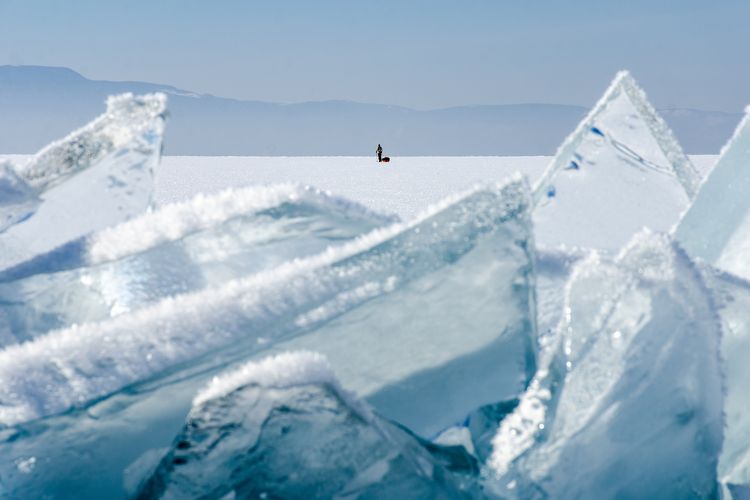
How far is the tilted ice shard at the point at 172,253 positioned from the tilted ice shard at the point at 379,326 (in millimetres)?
127

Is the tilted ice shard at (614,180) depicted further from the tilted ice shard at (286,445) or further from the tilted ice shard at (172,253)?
the tilted ice shard at (286,445)

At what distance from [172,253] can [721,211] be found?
0.58 metres

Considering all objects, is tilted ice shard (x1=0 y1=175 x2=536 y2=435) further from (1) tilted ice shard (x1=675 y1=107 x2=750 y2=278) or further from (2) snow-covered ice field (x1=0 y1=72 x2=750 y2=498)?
(1) tilted ice shard (x1=675 y1=107 x2=750 y2=278)

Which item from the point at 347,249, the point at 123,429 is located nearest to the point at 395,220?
the point at 347,249

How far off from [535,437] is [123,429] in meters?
0.27

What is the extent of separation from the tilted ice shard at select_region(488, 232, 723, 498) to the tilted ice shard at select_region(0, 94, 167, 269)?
0.52 m

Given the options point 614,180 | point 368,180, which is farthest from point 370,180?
point 614,180

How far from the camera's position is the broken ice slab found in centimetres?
54

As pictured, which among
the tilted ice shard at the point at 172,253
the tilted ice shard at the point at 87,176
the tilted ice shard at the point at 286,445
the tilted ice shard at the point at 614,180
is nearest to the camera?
the tilted ice shard at the point at 286,445

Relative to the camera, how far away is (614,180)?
1083 mm

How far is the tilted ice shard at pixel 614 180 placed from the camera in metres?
1.05

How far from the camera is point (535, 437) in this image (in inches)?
24.2

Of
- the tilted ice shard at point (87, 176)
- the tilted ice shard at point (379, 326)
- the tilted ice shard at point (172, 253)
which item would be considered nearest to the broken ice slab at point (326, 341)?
the tilted ice shard at point (379, 326)

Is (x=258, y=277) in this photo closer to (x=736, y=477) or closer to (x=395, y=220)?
(x=395, y=220)
